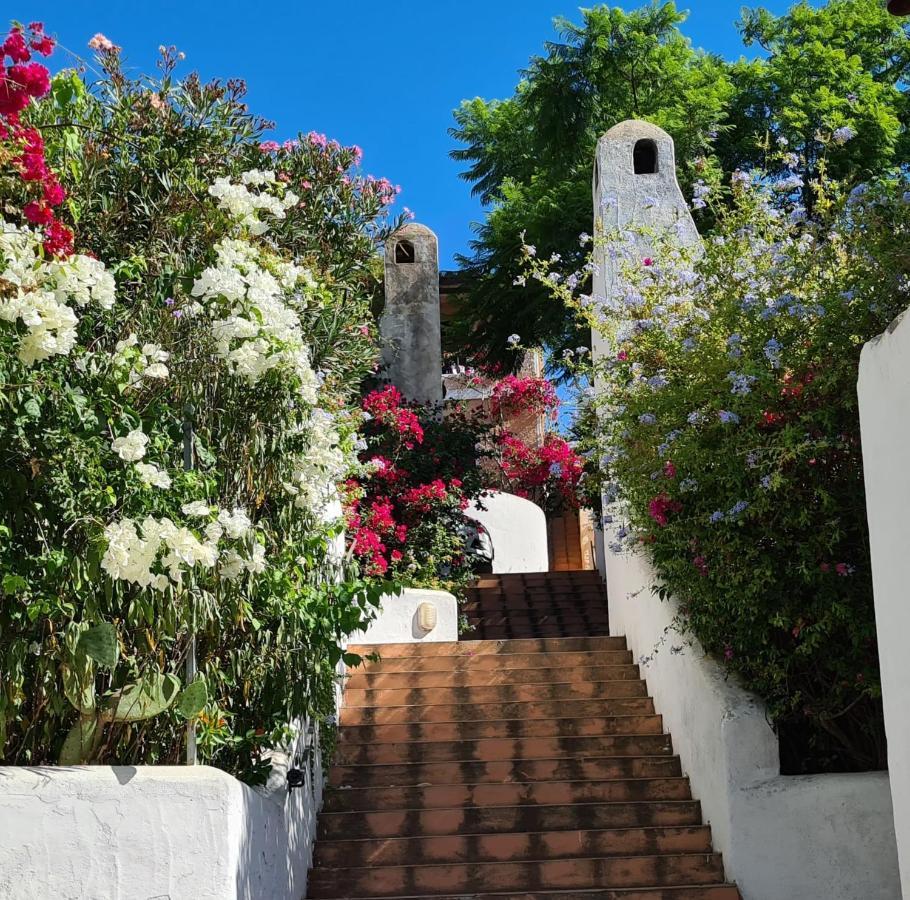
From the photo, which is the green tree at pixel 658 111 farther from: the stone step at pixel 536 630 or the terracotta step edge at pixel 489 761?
the terracotta step edge at pixel 489 761

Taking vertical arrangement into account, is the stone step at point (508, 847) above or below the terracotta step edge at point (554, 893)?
above

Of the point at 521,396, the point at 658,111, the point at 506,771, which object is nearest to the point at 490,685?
the point at 506,771

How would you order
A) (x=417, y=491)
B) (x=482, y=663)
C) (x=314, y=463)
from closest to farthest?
(x=314, y=463) → (x=482, y=663) → (x=417, y=491)

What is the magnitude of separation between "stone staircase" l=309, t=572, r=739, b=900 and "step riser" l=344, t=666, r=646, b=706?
0.04 ft

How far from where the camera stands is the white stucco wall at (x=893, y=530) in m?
4.39

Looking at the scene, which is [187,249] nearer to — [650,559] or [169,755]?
[169,755]

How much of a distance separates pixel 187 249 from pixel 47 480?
177cm

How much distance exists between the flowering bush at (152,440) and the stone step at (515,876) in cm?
106

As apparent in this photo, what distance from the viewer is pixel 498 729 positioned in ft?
27.2

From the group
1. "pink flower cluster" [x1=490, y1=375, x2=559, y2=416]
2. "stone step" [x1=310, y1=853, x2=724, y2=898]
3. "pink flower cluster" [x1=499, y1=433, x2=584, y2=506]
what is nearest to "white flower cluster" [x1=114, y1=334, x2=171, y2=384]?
"stone step" [x1=310, y1=853, x2=724, y2=898]

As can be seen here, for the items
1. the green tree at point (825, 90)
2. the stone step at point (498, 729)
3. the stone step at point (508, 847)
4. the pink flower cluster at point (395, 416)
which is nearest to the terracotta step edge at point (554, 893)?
the stone step at point (508, 847)

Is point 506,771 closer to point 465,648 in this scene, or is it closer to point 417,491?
point 465,648

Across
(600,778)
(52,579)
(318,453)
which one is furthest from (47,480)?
→ (600,778)

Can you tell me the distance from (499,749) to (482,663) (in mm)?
1192
